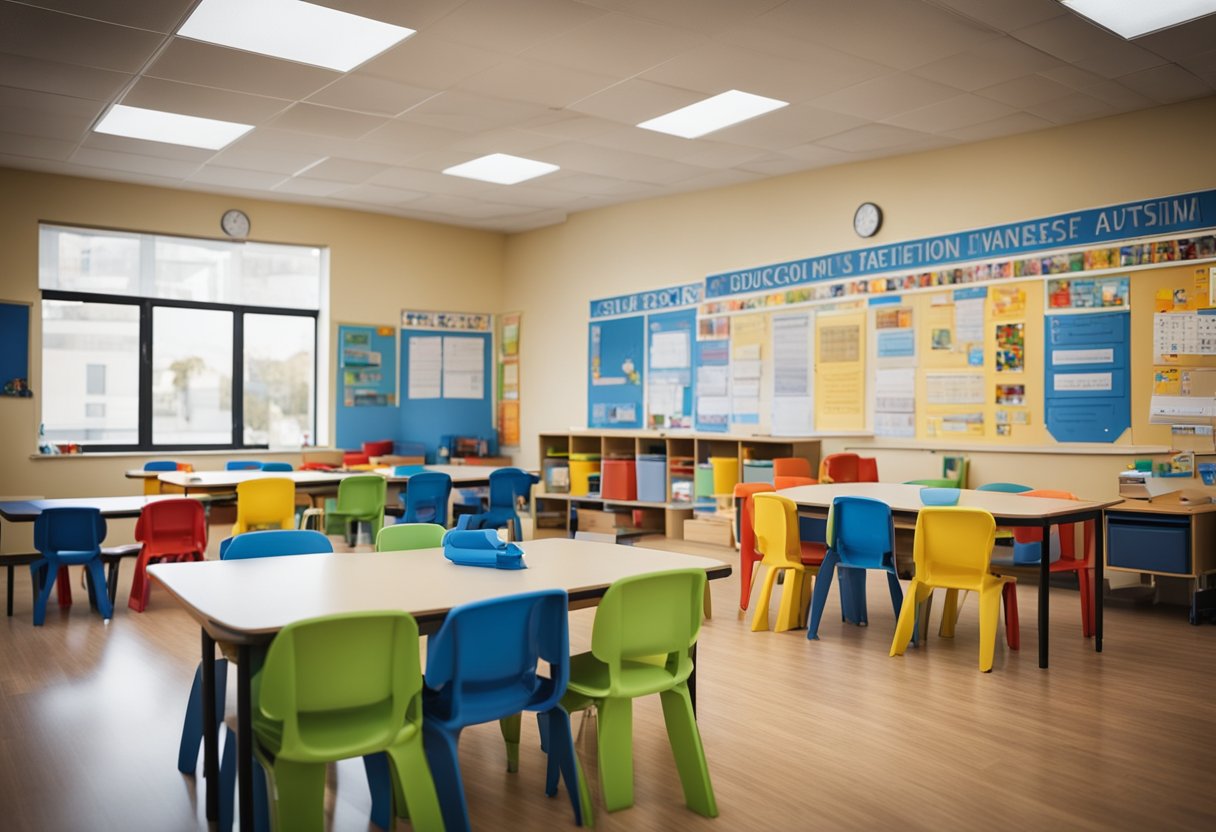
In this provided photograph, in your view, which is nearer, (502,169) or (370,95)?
(370,95)

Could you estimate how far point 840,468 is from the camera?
7.55m

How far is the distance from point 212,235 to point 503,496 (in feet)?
14.1

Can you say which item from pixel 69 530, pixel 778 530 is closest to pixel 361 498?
pixel 69 530

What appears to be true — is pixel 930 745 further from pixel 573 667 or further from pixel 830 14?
pixel 830 14

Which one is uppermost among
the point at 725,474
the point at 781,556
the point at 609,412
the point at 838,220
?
the point at 838,220

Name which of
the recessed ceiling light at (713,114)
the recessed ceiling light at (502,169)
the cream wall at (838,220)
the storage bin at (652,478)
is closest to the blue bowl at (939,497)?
the cream wall at (838,220)

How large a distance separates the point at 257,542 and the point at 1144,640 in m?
4.49

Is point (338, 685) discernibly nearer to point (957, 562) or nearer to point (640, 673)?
point (640, 673)

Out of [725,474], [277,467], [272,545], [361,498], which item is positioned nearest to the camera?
[272,545]

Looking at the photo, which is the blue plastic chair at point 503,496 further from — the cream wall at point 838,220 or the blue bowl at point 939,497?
the blue bowl at point 939,497

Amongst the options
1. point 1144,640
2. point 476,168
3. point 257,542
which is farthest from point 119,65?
point 1144,640

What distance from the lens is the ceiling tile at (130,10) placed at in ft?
15.8

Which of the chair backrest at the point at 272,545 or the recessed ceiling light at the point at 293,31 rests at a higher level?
the recessed ceiling light at the point at 293,31

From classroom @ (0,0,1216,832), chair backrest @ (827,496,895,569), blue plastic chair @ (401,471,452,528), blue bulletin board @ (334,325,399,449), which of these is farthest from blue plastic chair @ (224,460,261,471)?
chair backrest @ (827,496,895,569)
